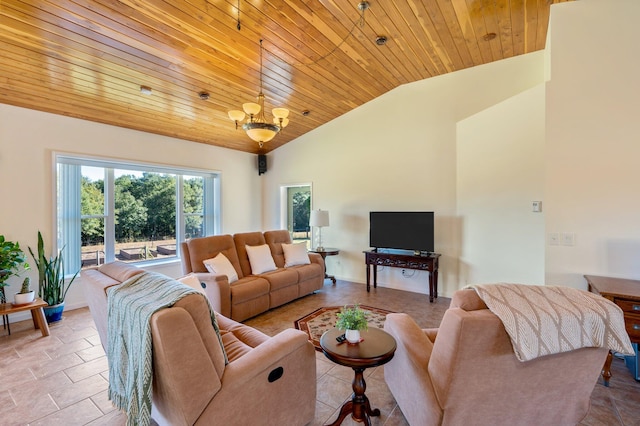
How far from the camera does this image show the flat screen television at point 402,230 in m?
4.54

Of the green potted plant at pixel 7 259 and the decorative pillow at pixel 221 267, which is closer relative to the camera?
the green potted plant at pixel 7 259

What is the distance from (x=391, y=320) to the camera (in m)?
2.09

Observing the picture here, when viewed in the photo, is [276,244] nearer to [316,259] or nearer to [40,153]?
[316,259]

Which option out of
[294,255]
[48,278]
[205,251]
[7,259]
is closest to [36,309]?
[48,278]

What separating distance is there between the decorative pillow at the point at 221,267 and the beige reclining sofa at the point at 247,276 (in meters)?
0.08

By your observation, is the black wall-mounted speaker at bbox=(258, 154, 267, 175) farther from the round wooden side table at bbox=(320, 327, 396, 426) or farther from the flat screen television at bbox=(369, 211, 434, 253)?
the round wooden side table at bbox=(320, 327, 396, 426)

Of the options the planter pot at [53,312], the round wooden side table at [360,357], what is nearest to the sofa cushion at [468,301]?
the round wooden side table at [360,357]

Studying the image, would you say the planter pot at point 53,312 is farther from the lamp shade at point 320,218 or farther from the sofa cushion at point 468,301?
the sofa cushion at point 468,301

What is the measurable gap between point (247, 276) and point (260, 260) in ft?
0.96

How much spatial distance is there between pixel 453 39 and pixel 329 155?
2.88 m

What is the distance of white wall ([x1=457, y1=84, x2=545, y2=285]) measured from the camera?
11.8ft

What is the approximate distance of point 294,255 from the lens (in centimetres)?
475

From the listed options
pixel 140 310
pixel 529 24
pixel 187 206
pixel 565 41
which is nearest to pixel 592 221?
pixel 565 41

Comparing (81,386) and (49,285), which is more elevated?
(49,285)
